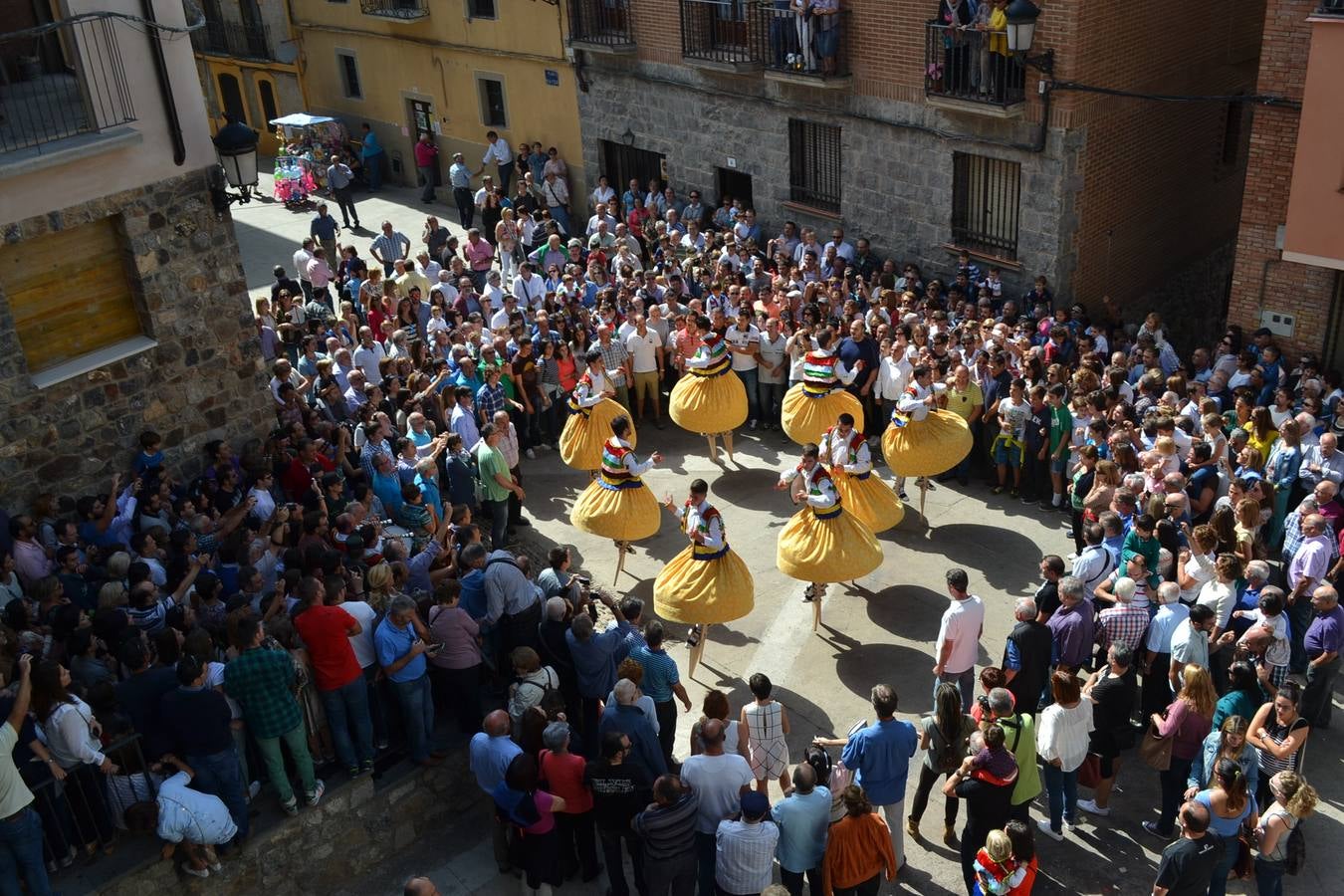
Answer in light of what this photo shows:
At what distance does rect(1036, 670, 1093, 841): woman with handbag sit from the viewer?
8.33 meters

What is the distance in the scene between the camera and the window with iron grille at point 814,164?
63.2 feet

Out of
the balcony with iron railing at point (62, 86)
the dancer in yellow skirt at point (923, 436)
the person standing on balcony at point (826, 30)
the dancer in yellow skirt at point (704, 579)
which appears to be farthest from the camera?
the person standing on balcony at point (826, 30)

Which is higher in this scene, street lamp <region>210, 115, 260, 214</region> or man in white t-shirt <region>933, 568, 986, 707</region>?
street lamp <region>210, 115, 260, 214</region>

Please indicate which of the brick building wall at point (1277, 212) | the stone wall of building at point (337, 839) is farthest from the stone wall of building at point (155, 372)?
the brick building wall at point (1277, 212)

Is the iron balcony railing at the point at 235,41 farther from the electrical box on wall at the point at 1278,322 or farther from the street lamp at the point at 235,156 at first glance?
the electrical box on wall at the point at 1278,322

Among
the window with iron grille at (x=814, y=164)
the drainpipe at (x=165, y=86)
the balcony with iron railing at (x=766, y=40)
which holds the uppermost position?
the drainpipe at (x=165, y=86)

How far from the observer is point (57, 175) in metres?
10.4

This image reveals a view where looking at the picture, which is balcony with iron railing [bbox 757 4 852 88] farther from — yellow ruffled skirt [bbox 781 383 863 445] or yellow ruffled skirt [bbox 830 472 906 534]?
yellow ruffled skirt [bbox 830 472 906 534]

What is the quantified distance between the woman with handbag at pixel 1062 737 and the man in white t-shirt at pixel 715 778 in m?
2.11

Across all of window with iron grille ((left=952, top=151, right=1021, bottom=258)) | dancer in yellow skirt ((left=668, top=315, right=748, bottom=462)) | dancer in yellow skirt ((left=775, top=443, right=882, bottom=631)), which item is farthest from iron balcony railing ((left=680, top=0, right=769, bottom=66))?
dancer in yellow skirt ((left=775, top=443, right=882, bottom=631))

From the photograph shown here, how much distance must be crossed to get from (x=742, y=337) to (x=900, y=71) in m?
5.08

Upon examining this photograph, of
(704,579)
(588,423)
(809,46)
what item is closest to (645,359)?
(588,423)

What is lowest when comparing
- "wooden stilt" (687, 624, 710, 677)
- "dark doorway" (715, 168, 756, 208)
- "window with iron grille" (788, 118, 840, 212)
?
"wooden stilt" (687, 624, 710, 677)

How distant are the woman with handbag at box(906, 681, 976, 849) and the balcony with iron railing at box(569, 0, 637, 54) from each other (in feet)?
51.5
